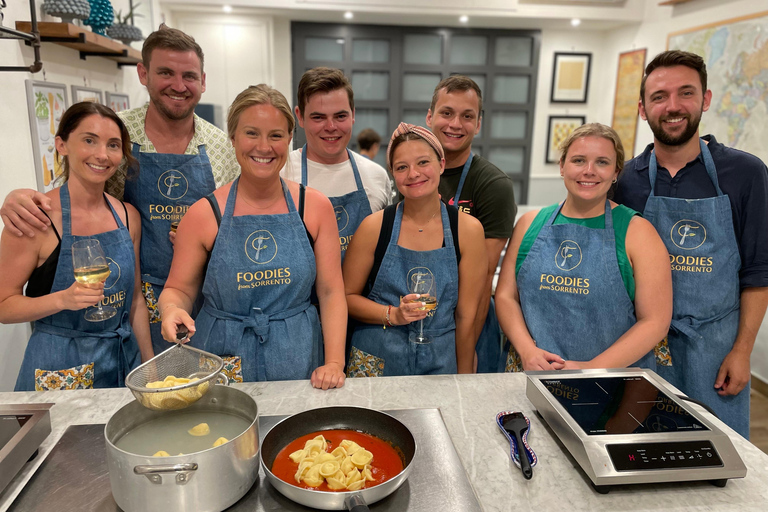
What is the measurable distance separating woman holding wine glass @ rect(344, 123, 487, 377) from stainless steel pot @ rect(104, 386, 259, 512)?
0.94 m

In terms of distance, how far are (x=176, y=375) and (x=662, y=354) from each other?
1748 millimetres

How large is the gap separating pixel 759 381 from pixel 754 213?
8.38ft

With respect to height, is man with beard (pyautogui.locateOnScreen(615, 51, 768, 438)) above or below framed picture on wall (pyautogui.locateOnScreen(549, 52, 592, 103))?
below

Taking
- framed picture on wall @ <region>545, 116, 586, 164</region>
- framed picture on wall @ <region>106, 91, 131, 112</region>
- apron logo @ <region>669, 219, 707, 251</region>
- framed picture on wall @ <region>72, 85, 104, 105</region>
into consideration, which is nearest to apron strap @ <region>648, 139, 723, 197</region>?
apron logo @ <region>669, 219, 707, 251</region>

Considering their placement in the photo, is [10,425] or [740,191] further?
[740,191]

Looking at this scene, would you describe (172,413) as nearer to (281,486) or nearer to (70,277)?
(281,486)

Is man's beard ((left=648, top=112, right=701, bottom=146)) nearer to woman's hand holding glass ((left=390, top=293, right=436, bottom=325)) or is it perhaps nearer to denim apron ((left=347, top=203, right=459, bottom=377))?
denim apron ((left=347, top=203, right=459, bottom=377))

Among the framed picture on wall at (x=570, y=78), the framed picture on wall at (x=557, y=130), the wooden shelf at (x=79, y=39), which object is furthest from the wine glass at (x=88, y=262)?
the framed picture on wall at (x=570, y=78)

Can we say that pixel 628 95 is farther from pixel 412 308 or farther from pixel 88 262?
pixel 88 262

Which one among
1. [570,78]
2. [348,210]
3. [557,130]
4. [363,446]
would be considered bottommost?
[363,446]

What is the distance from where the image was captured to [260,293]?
1.66 m

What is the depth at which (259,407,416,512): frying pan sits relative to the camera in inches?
35.3

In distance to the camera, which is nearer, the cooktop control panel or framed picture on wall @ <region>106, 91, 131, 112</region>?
the cooktop control panel

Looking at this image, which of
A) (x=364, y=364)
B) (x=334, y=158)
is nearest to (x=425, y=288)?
(x=364, y=364)
